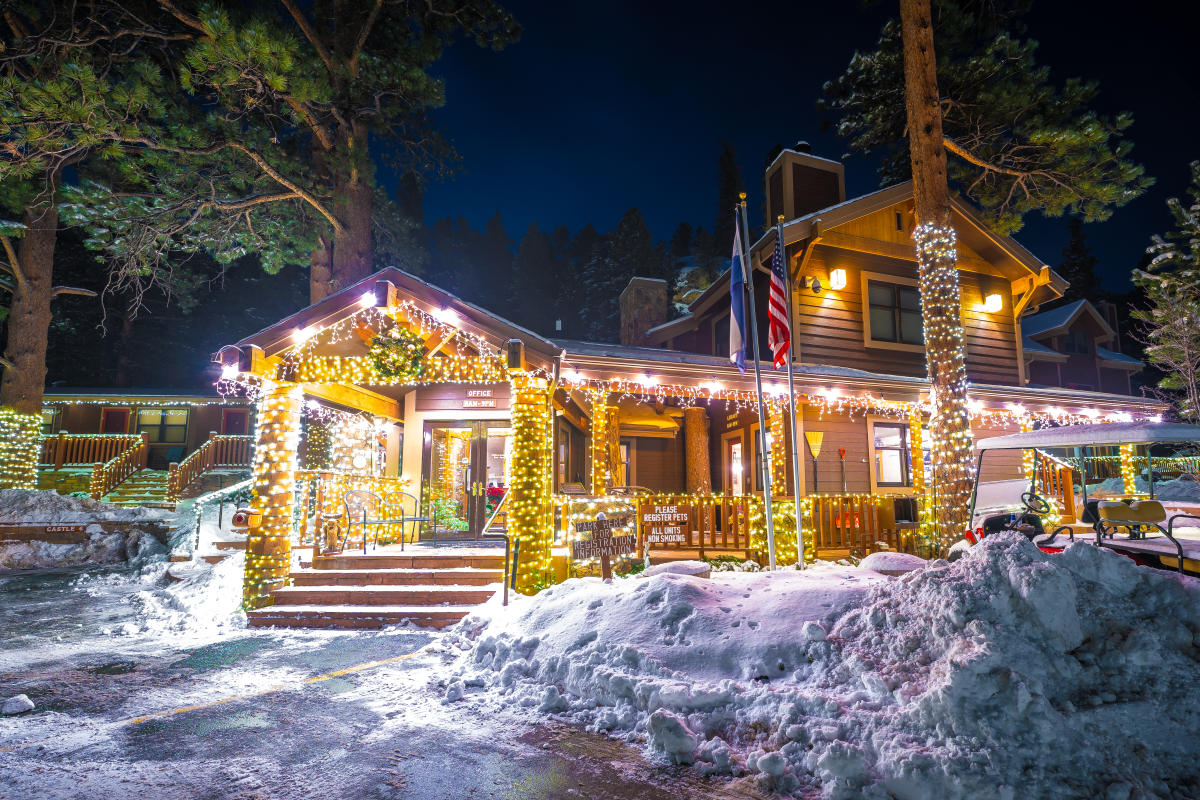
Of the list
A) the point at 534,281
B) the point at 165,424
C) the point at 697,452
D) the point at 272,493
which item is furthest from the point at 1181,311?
the point at 534,281

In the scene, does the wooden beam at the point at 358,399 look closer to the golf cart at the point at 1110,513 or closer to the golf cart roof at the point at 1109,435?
the golf cart at the point at 1110,513

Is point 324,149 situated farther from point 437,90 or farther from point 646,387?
point 646,387

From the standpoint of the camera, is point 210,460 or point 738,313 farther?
point 210,460

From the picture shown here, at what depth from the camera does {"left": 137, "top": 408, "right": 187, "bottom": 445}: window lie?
87.9ft

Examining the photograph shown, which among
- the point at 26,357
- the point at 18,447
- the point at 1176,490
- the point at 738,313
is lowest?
the point at 1176,490

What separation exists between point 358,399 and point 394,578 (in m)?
4.36

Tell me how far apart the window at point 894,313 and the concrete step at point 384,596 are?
12.5 meters

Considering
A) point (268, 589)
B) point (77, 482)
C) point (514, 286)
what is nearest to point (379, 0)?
point (268, 589)

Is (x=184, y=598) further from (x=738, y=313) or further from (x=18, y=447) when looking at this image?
(x=18, y=447)

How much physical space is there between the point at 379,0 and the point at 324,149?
12.9 ft

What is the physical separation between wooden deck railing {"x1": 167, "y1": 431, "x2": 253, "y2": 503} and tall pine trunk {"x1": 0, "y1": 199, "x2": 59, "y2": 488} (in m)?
3.59

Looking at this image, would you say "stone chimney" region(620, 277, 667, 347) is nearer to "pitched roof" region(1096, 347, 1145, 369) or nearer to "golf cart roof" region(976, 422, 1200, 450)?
"golf cart roof" region(976, 422, 1200, 450)

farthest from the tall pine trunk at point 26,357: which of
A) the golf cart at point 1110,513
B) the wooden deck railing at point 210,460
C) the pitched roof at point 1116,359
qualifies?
the pitched roof at point 1116,359

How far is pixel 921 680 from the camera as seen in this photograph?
13.3ft
